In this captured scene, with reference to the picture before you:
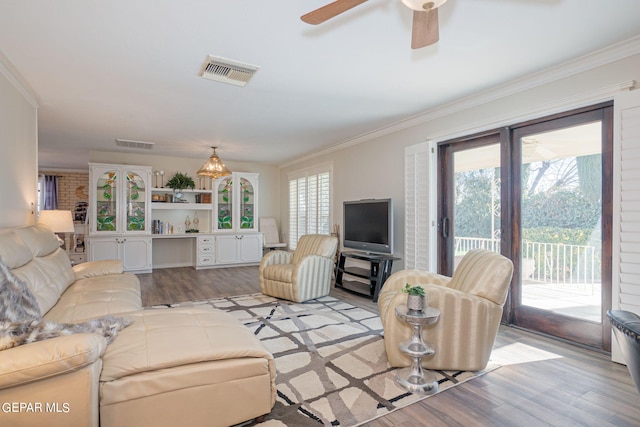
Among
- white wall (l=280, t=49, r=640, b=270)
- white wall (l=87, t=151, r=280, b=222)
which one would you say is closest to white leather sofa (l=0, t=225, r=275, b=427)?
white wall (l=280, t=49, r=640, b=270)

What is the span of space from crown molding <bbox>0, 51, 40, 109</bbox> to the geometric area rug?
9.74 ft

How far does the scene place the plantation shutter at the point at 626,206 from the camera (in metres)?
2.33

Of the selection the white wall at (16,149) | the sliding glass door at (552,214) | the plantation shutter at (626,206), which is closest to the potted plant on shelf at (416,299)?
the plantation shutter at (626,206)

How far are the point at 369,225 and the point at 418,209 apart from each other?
83cm

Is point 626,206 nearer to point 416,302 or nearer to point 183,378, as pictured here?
point 416,302

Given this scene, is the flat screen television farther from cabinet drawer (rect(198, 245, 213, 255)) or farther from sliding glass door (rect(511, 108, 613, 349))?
cabinet drawer (rect(198, 245, 213, 255))

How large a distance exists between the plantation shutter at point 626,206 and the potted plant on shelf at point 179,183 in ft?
21.4

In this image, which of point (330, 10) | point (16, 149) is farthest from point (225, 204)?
point (330, 10)

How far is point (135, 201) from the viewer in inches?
248

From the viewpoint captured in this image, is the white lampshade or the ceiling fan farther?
the white lampshade

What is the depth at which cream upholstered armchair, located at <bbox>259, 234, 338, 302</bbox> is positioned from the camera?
4.06m

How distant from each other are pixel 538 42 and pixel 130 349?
128 inches

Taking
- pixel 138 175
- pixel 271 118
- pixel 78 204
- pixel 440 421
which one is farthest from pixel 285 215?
pixel 440 421

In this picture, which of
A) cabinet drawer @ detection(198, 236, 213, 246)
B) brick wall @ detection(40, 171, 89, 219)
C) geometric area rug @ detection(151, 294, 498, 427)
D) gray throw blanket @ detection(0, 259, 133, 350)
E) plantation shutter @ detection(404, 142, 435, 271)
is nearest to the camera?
gray throw blanket @ detection(0, 259, 133, 350)
